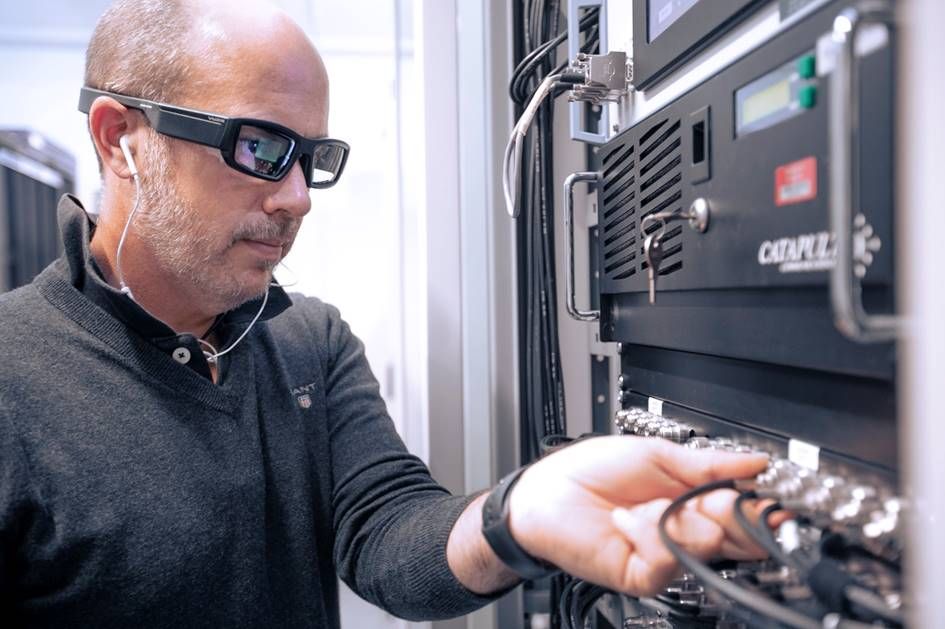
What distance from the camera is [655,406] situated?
68 centimetres

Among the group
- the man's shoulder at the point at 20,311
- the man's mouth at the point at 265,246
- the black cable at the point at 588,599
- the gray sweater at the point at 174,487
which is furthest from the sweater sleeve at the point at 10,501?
the black cable at the point at 588,599

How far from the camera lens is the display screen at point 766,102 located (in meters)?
0.43

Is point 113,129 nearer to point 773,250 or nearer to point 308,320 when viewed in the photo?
point 308,320

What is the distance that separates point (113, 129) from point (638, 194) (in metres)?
0.68

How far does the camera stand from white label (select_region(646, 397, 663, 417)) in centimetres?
67

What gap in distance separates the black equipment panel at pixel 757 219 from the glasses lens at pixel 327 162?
1.37 ft

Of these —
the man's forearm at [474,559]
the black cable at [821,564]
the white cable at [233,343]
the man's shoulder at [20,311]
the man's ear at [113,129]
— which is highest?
the man's ear at [113,129]

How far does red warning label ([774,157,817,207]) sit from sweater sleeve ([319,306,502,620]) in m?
0.49

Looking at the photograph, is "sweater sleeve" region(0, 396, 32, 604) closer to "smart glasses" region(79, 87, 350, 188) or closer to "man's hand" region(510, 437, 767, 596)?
"smart glasses" region(79, 87, 350, 188)

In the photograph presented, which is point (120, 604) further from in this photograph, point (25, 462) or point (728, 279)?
point (728, 279)

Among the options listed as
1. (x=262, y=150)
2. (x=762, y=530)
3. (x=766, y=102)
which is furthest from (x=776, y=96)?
(x=262, y=150)

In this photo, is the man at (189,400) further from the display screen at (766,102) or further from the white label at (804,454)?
the display screen at (766,102)

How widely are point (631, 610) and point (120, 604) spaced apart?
0.60 meters

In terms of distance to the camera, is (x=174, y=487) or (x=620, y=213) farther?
(x=174, y=487)
